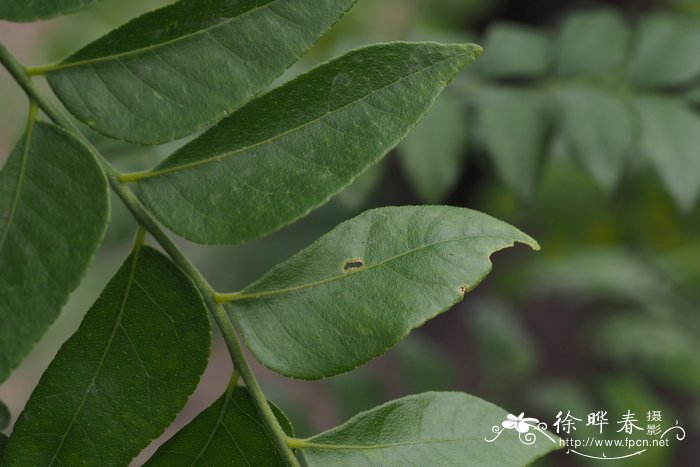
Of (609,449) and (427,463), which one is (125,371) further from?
(609,449)

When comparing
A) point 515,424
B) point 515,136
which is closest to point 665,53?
point 515,136

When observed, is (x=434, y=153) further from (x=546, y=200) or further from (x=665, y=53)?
(x=546, y=200)

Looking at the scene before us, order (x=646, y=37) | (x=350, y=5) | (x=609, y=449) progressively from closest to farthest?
(x=350, y=5) → (x=646, y=37) → (x=609, y=449)

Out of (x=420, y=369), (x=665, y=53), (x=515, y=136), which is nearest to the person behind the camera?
(x=515, y=136)

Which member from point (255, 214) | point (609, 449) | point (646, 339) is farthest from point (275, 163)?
point (646, 339)

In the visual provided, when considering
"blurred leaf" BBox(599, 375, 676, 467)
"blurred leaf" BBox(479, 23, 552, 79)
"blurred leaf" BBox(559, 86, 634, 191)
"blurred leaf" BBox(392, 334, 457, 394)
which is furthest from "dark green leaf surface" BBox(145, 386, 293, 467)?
"blurred leaf" BBox(599, 375, 676, 467)

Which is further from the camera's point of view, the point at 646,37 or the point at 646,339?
the point at 646,339

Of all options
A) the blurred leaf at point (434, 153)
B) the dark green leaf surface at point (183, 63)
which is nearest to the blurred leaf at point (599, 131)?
the blurred leaf at point (434, 153)

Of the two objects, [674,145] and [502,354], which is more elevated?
[674,145]
